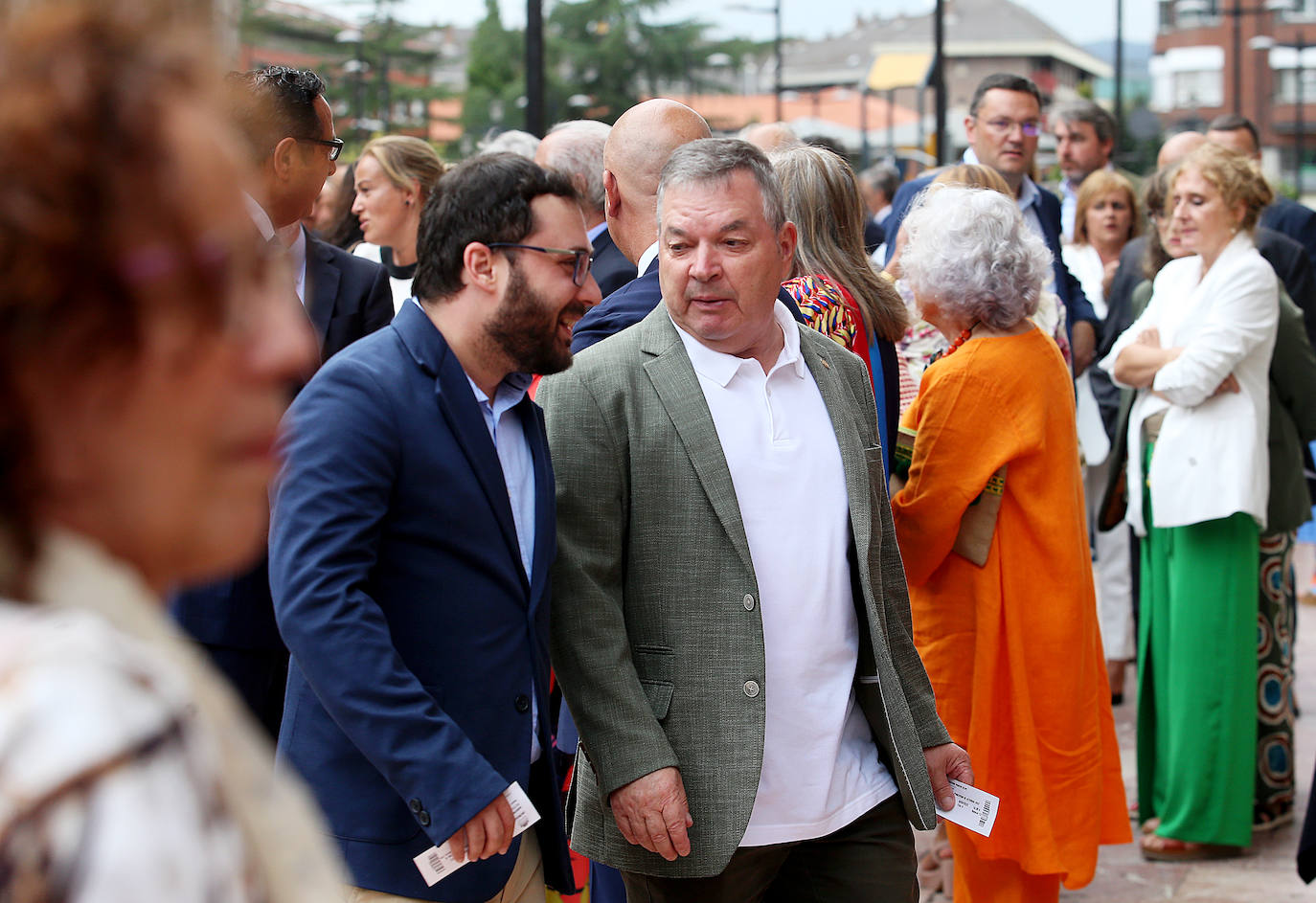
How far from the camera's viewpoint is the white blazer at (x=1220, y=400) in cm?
471

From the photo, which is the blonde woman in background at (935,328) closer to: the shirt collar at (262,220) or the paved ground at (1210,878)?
the paved ground at (1210,878)

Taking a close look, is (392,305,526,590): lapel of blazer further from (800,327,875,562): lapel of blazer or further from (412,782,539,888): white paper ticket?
(800,327,875,562): lapel of blazer

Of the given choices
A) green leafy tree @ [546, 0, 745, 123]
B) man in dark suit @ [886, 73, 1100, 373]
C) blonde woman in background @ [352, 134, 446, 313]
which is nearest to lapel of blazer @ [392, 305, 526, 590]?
blonde woman in background @ [352, 134, 446, 313]

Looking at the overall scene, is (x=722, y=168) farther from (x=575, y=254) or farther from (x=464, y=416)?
(x=464, y=416)

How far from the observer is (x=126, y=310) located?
2.37ft

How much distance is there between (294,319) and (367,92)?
5404cm

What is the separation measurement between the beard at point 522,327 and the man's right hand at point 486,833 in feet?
2.48

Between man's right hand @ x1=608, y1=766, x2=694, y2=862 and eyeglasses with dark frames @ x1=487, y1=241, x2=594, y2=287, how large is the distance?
2.99 ft

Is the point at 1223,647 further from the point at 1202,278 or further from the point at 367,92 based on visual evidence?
the point at 367,92

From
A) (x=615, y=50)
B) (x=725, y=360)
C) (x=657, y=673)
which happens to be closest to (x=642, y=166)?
(x=725, y=360)

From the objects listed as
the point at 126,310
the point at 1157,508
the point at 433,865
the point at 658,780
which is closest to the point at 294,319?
the point at 126,310

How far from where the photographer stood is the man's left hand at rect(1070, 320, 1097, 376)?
5977mm

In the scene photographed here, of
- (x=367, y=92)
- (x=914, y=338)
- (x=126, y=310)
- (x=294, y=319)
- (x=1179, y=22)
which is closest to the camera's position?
(x=126, y=310)

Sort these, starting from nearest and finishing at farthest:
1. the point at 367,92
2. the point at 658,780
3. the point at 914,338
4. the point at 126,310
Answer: the point at 126,310, the point at 658,780, the point at 914,338, the point at 367,92
